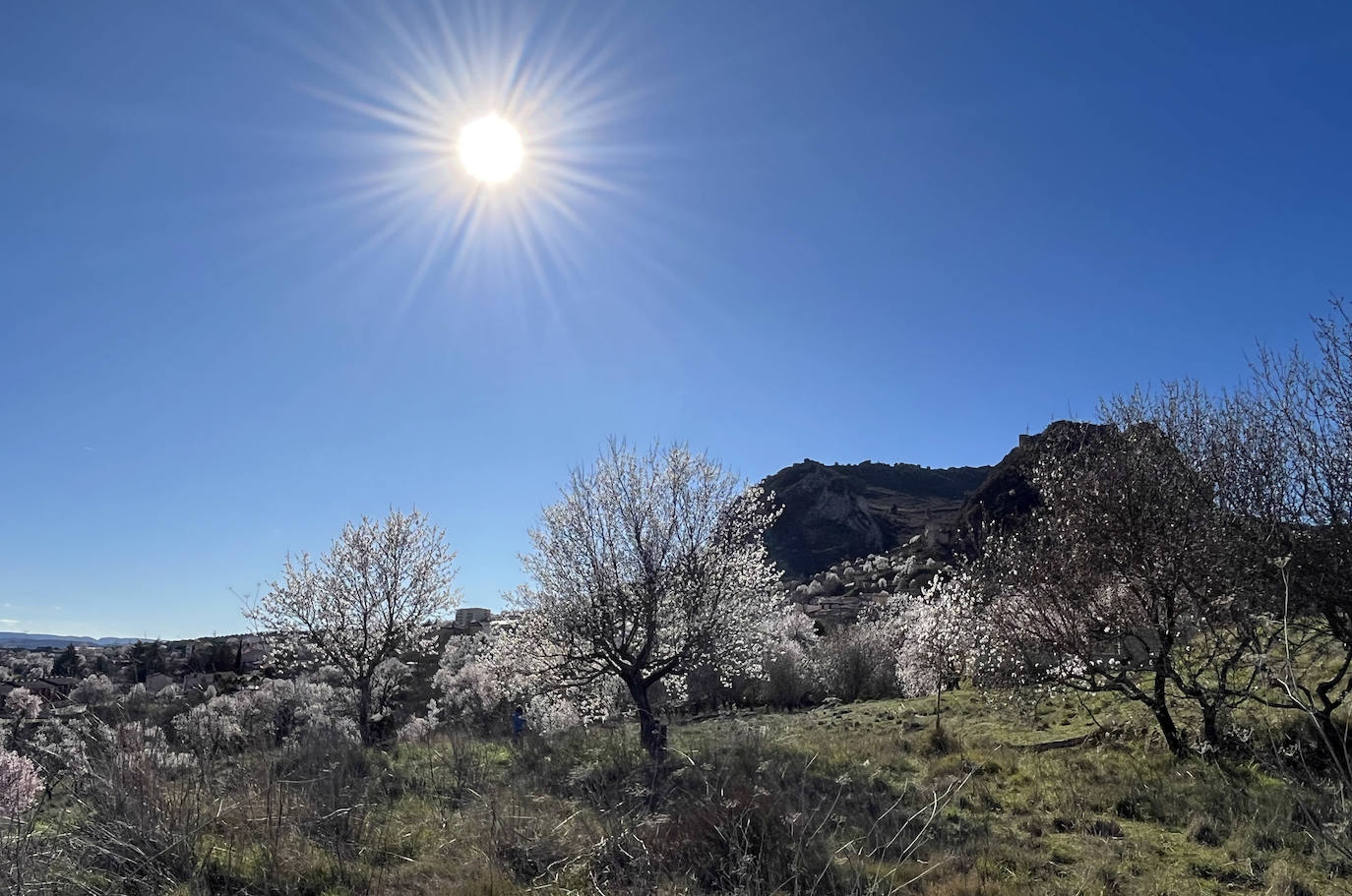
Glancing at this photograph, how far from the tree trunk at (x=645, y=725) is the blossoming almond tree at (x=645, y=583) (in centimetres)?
4

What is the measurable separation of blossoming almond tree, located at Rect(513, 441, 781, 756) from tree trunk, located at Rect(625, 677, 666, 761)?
4 cm

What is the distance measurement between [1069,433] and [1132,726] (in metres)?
6.06

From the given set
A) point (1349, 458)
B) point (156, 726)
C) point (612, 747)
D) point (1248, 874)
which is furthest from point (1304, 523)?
point (156, 726)

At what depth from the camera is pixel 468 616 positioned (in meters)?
76.9

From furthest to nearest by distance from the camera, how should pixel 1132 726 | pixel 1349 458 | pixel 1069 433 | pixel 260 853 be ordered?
pixel 1069 433 → pixel 1132 726 → pixel 1349 458 → pixel 260 853

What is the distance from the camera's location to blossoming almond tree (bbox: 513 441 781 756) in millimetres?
17734

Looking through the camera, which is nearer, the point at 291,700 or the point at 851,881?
the point at 851,881

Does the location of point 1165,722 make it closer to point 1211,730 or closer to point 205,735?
point 1211,730

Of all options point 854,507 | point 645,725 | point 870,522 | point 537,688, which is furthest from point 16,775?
point 854,507

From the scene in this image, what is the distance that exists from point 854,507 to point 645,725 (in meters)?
103

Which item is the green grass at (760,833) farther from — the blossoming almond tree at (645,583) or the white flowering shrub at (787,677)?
the white flowering shrub at (787,677)

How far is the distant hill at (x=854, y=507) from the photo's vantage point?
346ft

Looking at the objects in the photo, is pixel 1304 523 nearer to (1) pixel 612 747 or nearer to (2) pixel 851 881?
(2) pixel 851 881

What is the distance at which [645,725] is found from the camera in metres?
16.3
